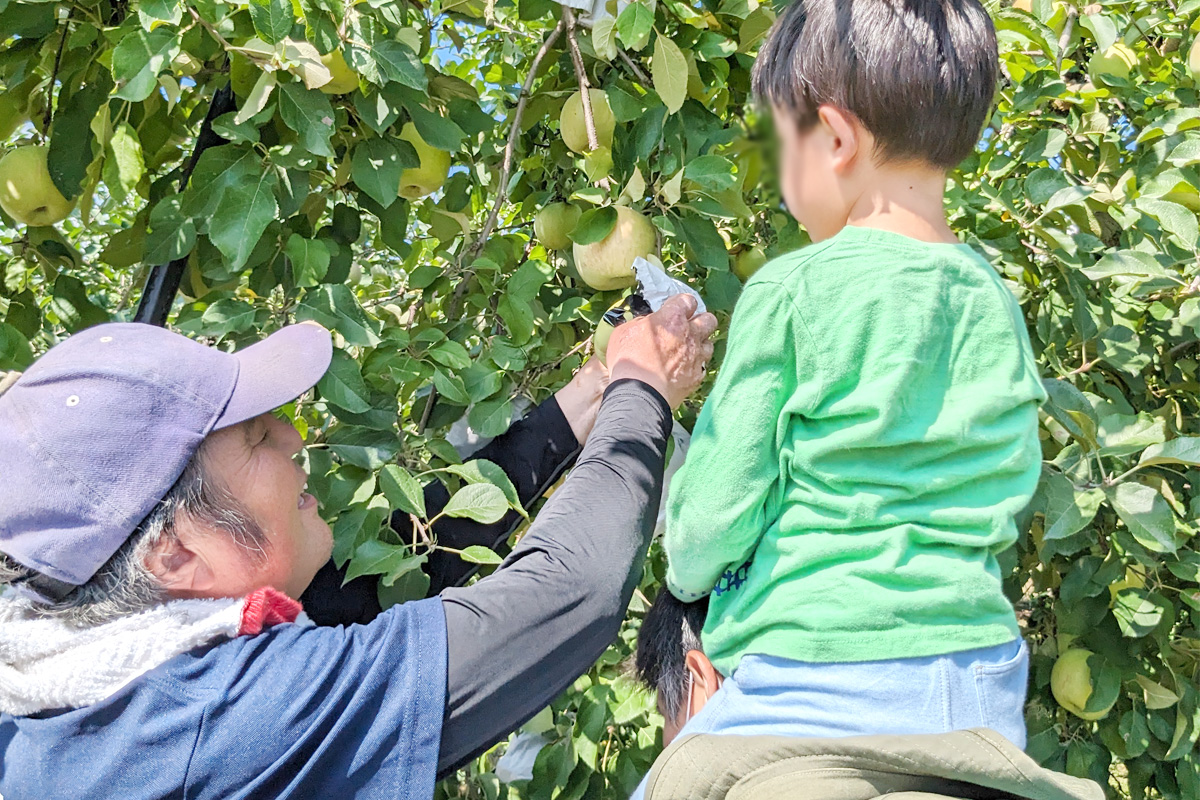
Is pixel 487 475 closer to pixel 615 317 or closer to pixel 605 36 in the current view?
pixel 615 317

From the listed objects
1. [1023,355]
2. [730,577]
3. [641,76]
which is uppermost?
[641,76]

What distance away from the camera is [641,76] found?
1.28 metres

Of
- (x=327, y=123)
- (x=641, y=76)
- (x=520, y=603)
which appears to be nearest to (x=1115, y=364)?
(x=641, y=76)

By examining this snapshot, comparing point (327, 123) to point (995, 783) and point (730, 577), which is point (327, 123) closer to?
point (730, 577)

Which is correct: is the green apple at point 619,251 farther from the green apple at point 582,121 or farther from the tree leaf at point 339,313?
the tree leaf at point 339,313

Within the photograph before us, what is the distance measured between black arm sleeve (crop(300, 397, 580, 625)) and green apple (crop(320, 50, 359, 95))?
1.50 ft

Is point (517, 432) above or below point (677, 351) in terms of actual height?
below

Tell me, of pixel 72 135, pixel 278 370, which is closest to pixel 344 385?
pixel 278 370

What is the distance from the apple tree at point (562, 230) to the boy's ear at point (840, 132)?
0.11 meters

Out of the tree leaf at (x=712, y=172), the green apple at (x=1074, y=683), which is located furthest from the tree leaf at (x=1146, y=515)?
the tree leaf at (x=712, y=172)

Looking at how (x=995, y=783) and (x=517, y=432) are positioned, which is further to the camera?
(x=517, y=432)

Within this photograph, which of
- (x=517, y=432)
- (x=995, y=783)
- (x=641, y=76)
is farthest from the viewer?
(x=517, y=432)

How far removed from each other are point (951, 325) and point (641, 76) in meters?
0.56

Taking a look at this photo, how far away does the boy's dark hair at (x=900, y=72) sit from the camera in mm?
875
